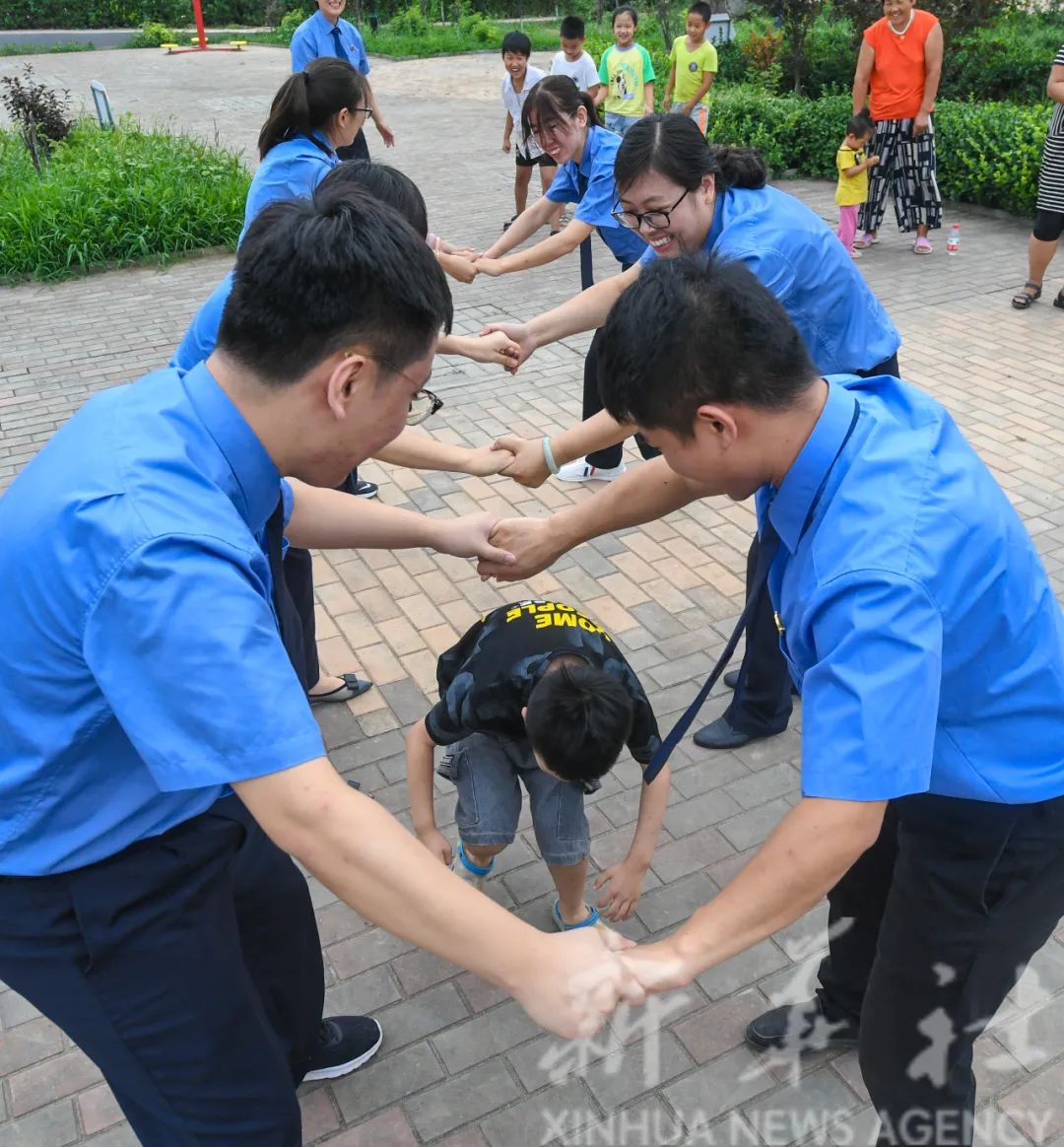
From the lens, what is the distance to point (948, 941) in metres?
1.77

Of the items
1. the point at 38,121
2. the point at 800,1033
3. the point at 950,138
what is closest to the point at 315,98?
the point at 800,1033

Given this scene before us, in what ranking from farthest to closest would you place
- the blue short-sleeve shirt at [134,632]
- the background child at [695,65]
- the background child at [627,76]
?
1. the background child at [695,65]
2. the background child at [627,76]
3. the blue short-sleeve shirt at [134,632]

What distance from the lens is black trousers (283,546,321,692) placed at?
125 inches

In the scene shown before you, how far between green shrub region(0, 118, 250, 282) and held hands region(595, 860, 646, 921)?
26.1 ft

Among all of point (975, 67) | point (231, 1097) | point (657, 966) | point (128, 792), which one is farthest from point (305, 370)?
point (975, 67)

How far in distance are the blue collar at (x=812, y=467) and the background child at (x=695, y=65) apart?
29.2 feet

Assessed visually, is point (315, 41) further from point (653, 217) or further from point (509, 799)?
point (509, 799)

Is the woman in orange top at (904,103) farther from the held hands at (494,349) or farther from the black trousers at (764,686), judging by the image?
the black trousers at (764,686)

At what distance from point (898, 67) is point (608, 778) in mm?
6759

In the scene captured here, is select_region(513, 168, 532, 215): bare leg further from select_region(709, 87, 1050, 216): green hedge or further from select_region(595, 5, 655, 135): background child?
select_region(709, 87, 1050, 216): green hedge

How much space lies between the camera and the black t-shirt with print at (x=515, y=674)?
243cm

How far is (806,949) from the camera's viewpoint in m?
2.71

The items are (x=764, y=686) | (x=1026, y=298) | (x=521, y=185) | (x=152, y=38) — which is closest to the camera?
(x=764, y=686)

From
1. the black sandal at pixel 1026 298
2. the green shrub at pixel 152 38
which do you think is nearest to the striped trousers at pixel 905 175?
the black sandal at pixel 1026 298
